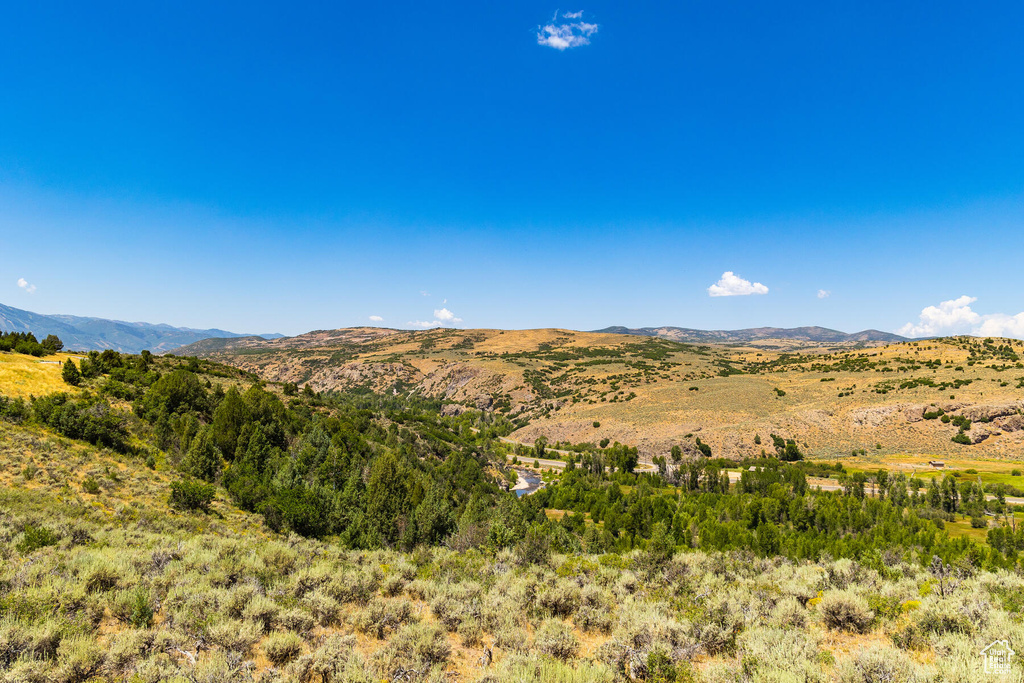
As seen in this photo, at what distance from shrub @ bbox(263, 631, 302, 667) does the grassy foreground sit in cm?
3

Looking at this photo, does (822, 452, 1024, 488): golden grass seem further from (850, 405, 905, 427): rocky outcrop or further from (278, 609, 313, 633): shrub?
(278, 609, 313, 633): shrub

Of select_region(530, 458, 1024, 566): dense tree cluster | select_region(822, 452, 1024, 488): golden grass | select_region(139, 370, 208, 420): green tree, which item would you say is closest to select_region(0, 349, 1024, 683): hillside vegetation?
select_region(530, 458, 1024, 566): dense tree cluster

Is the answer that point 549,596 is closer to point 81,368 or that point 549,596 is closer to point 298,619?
point 298,619

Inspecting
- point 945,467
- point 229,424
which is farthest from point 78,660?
point 945,467

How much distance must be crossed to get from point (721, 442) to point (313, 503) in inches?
2896

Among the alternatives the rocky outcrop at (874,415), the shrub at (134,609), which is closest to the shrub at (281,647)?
the shrub at (134,609)

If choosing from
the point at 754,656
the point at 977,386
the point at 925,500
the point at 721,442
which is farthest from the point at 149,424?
the point at 977,386

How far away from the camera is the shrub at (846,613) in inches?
403

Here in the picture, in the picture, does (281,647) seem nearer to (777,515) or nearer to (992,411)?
(777,515)

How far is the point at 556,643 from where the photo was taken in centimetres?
893

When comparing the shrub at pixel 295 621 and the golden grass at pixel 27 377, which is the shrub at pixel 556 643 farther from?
the golden grass at pixel 27 377

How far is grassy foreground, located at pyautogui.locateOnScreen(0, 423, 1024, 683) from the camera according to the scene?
7.55 meters

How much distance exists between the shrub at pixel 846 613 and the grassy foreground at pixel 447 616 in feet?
0.14

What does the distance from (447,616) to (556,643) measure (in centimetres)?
297
